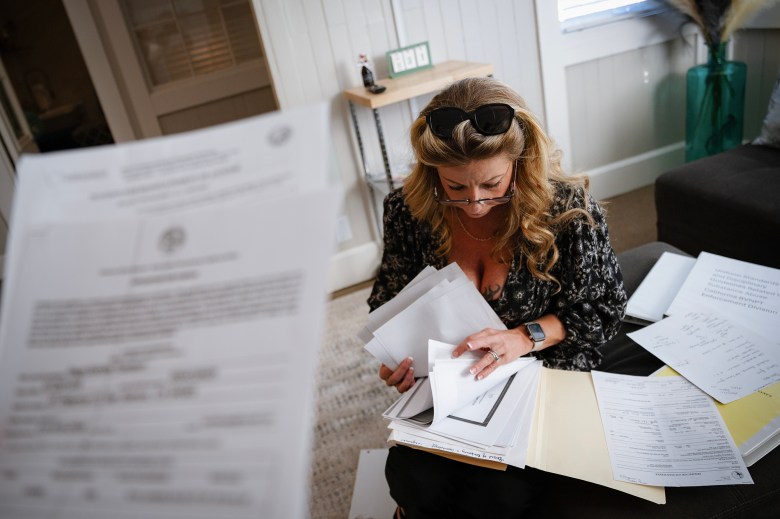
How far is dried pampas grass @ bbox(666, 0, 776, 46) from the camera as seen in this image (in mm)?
2322

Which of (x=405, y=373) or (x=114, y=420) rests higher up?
(x=114, y=420)

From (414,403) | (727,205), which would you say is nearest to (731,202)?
(727,205)

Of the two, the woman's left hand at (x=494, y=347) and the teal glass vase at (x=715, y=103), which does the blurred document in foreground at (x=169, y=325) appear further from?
the teal glass vase at (x=715, y=103)

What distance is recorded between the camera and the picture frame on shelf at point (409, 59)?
221cm

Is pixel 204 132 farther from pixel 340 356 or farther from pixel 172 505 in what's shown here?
pixel 340 356

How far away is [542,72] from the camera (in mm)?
2574

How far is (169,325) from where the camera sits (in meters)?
0.35

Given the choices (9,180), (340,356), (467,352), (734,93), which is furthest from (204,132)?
(9,180)

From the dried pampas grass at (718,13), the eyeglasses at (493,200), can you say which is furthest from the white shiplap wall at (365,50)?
the eyeglasses at (493,200)

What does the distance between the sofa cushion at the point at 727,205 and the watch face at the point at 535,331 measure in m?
0.99

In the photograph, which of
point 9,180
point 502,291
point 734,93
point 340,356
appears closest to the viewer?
point 502,291

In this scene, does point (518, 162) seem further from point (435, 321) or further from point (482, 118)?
point (435, 321)

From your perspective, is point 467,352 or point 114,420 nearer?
point 114,420

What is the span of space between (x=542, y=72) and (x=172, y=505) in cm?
265
